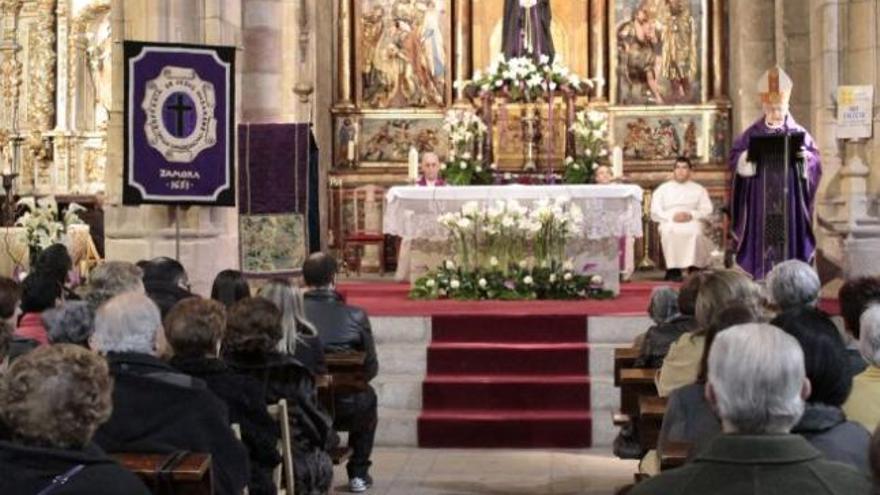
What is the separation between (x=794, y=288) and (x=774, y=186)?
715 centimetres

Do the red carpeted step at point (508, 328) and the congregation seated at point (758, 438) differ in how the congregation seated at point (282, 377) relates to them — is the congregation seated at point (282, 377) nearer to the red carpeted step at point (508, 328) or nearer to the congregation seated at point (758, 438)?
the congregation seated at point (758, 438)

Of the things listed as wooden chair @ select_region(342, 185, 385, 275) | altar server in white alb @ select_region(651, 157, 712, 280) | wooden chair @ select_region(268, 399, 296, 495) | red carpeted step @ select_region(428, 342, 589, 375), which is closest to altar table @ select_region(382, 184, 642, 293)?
altar server in white alb @ select_region(651, 157, 712, 280)

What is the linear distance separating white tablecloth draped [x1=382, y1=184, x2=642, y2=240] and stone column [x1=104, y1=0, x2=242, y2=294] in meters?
2.09

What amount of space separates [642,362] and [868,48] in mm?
7032

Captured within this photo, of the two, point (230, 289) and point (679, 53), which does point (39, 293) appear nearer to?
point (230, 289)

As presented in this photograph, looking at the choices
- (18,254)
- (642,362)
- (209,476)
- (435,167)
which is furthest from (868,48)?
(209,476)

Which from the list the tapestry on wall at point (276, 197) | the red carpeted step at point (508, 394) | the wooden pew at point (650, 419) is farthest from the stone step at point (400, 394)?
the wooden pew at point (650, 419)

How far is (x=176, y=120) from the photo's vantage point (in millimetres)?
10297

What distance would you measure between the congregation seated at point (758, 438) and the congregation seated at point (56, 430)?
3.85 ft

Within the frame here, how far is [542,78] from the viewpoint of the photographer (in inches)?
590

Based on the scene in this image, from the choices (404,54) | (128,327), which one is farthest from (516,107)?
(128,327)

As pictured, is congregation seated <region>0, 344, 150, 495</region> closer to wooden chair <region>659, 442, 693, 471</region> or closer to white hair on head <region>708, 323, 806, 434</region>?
white hair on head <region>708, 323, 806, 434</region>

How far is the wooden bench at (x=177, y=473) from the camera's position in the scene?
3916mm

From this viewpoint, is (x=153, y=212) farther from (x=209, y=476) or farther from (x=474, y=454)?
(x=209, y=476)
